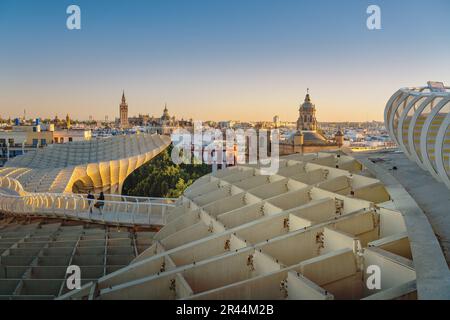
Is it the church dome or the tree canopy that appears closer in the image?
the tree canopy

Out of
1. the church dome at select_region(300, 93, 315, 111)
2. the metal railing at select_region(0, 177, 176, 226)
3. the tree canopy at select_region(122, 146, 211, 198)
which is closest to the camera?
the metal railing at select_region(0, 177, 176, 226)

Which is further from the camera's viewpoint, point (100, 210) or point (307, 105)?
point (307, 105)

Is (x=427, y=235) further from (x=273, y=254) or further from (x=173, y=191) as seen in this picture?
(x=173, y=191)

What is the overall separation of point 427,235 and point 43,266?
7379 mm

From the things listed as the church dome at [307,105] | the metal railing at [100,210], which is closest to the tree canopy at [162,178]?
the metal railing at [100,210]

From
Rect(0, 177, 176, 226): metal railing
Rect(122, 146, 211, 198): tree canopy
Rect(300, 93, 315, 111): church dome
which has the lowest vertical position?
Rect(122, 146, 211, 198): tree canopy

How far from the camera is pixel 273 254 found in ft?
20.1

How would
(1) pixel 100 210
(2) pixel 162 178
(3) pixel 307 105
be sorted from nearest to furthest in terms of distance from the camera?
(1) pixel 100 210 → (2) pixel 162 178 → (3) pixel 307 105

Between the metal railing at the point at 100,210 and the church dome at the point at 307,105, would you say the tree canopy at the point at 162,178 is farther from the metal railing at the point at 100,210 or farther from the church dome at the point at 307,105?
the church dome at the point at 307,105

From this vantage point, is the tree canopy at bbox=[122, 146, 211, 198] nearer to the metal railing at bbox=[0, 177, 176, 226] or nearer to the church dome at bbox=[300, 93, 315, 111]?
the metal railing at bbox=[0, 177, 176, 226]

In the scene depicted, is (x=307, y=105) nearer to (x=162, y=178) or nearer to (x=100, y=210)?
(x=162, y=178)

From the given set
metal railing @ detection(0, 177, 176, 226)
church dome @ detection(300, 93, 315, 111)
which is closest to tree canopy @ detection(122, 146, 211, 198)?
metal railing @ detection(0, 177, 176, 226)

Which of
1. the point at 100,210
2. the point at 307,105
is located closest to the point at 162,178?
the point at 100,210

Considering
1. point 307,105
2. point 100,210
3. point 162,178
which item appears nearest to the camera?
point 100,210
